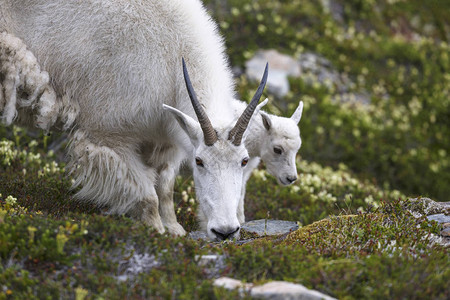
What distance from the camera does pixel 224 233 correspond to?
17.5 ft

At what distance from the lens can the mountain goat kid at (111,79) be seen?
6.40m

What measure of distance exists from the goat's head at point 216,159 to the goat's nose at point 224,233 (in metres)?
0.08

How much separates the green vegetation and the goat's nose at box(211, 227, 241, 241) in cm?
24

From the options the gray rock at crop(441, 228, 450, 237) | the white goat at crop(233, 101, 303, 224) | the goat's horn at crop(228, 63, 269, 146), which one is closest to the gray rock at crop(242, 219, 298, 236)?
the white goat at crop(233, 101, 303, 224)

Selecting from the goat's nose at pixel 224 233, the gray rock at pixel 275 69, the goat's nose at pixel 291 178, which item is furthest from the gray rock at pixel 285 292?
the gray rock at pixel 275 69

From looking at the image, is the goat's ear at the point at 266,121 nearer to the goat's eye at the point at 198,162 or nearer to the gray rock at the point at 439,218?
the goat's eye at the point at 198,162

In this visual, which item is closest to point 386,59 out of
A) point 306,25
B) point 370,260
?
point 306,25

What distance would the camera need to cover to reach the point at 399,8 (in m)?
18.0

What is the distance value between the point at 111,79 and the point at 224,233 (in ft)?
7.71

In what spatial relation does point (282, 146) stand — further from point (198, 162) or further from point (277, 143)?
point (198, 162)

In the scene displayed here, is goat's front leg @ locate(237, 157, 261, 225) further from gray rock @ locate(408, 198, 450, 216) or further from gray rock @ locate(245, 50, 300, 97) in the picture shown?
gray rock @ locate(245, 50, 300, 97)

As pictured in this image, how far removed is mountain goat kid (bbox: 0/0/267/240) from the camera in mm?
6402

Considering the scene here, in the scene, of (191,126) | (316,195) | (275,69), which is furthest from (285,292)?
(275,69)

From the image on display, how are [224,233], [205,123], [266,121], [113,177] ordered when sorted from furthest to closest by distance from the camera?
[266,121] → [113,177] → [205,123] → [224,233]
